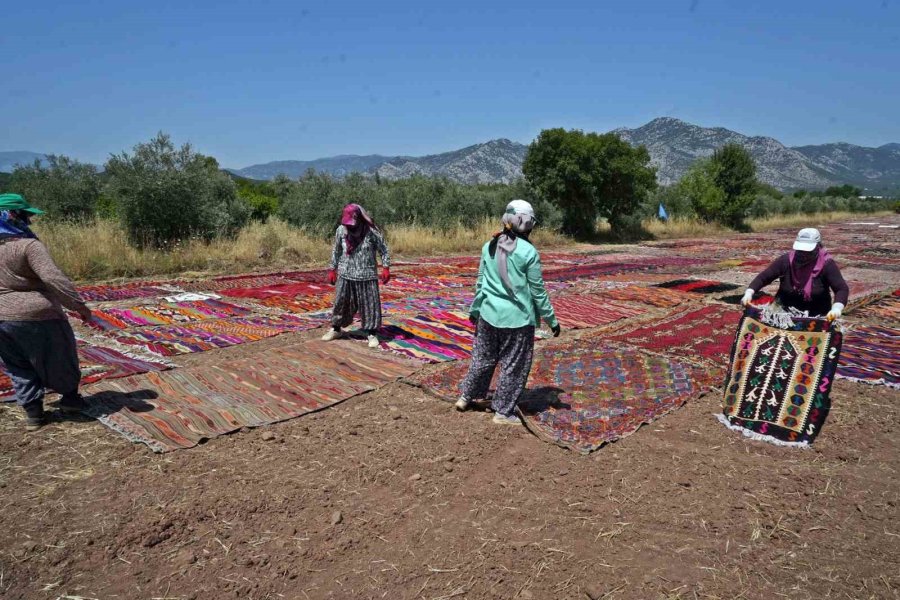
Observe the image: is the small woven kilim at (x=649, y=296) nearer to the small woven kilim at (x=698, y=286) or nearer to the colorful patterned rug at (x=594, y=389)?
the small woven kilim at (x=698, y=286)

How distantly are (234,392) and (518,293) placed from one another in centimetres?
264

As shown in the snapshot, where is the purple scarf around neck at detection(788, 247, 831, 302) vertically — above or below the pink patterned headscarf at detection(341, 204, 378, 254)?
below

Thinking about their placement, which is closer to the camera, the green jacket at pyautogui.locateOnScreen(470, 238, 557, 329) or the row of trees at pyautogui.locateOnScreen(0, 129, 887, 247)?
the green jacket at pyautogui.locateOnScreen(470, 238, 557, 329)

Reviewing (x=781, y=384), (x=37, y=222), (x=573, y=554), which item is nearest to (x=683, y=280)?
(x=781, y=384)

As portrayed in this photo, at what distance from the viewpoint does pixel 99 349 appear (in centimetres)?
599

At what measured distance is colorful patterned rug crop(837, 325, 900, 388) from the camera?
5398mm

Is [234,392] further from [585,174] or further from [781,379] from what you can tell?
[585,174]

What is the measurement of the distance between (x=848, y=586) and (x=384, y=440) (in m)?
2.78

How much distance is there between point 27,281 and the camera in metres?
3.89

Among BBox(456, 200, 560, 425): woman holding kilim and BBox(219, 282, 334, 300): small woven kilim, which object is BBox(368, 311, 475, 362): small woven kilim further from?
BBox(219, 282, 334, 300): small woven kilim

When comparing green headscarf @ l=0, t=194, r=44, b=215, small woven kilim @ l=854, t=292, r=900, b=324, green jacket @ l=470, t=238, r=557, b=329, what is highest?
green headscarf @ l=0, t=194, r=44, b=215

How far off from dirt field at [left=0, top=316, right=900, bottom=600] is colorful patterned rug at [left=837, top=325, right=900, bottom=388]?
3.89ft

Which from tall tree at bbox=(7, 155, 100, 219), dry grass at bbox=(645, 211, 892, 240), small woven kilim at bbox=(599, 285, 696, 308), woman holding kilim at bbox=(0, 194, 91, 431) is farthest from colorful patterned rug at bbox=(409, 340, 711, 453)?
dry grass at bbox=(645, 211, 892, 240)

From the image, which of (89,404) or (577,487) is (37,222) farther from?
(577,487)
